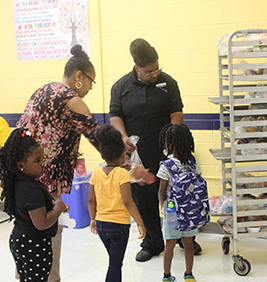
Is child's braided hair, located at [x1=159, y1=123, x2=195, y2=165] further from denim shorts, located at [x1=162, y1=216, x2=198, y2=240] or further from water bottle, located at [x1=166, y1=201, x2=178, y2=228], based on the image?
denim shorts, located at [x1=162, y1=216, x2=198, y2=240]

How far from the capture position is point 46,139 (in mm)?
2898

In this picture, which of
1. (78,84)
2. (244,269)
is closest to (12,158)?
(78,84)

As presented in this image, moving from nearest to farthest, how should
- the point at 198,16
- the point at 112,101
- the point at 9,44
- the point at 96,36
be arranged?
the point at 112,101 → the point at 198,16 → the point at 96,36 → the point at 9,44

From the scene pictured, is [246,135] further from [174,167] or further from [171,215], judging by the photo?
[171,215]

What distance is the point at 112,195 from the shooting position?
300 centimetres

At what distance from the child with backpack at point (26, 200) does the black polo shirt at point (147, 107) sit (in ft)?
5.08

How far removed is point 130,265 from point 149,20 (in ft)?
7.25

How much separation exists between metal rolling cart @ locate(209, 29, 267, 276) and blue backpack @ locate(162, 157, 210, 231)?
0.43 m

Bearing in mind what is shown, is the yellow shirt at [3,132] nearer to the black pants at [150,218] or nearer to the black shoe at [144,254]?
the black pants at [150,218]

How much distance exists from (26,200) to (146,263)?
5.79ft

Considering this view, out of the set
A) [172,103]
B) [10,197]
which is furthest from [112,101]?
[10,197]

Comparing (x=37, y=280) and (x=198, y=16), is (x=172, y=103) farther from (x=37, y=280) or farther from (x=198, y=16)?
(x=37, y=280)

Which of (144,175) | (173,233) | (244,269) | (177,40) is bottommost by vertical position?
(244,269)

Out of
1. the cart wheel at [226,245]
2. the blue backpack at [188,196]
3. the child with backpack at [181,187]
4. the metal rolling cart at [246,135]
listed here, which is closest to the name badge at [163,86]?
the metal rolling cart at [246,135]
